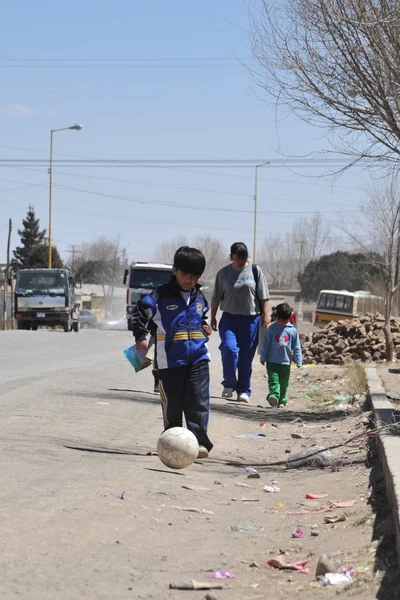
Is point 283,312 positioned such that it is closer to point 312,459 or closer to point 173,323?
point 312,459

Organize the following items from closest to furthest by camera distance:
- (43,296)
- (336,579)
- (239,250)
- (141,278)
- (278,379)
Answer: (336,579) → (239,250) → (278,379) → (43,296) → (141,278)

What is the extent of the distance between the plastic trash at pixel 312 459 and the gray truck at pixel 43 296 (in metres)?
29.6

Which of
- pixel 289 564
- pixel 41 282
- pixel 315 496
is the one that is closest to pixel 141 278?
pixel 41 282

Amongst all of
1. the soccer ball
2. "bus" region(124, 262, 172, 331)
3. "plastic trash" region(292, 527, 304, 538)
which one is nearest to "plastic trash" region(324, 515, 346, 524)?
"plastic trash" region(292, 527, 304, 538)

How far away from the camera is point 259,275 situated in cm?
1176

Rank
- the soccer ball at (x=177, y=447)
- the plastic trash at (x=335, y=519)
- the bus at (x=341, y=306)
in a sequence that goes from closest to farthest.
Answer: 1. the plastic trash at (x=335, y=519)
2. the soccer ball at (x=177, y=447)
3. the bus at (x=341, y=306)

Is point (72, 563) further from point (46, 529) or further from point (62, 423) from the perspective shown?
point (62, 423)

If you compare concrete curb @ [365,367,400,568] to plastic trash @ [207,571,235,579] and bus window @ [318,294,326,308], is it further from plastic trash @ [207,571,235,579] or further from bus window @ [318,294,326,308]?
bus window @ [318,294,326,308]

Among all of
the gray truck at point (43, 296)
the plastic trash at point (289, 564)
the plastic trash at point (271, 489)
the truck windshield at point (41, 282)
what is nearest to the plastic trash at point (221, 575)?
the plastic trash at point (289, 564)

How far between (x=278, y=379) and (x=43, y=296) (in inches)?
1018

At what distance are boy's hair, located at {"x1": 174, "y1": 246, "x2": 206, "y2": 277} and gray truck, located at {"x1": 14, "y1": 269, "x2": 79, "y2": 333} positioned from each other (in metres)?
30.2

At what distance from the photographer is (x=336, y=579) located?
14.2ft

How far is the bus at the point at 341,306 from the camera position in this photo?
44719mm

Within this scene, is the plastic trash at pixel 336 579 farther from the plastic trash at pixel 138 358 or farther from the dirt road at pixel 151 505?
the plastic trash at pixel 138 358
